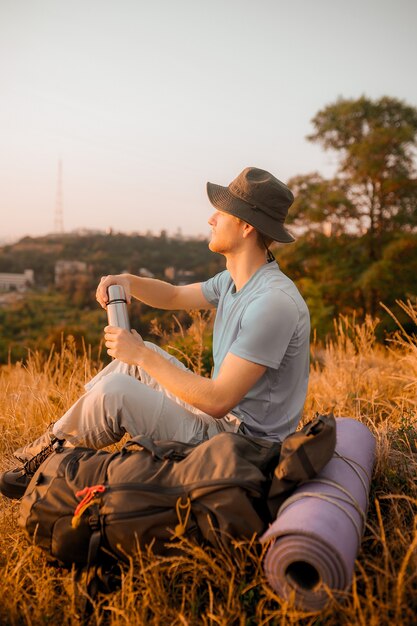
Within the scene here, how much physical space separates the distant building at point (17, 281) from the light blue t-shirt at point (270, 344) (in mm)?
42225

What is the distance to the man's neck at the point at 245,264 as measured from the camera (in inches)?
117

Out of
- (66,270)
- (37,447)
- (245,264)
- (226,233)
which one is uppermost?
(226,233)

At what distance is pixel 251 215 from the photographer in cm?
289

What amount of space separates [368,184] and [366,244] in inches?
73.4

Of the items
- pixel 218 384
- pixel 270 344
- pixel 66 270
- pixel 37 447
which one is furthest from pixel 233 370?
pixel 66 270

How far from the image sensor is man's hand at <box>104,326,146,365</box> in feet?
8.87

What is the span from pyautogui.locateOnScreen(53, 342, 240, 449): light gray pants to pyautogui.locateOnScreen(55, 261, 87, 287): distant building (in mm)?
41192

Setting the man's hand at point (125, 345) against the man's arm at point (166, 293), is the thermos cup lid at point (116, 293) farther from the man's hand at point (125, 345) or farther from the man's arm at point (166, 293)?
the man's arm at point (166, 293)

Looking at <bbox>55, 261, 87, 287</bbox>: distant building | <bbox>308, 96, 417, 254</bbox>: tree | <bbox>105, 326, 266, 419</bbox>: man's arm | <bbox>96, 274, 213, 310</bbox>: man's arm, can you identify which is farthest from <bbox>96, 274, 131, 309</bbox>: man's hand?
<bbox>55, 261, 87, 287</bbox>: distant building

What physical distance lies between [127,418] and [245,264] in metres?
0.97

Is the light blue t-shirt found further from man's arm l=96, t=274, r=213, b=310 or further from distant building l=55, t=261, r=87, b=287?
distant building l=55, t=261, r=87, b=287

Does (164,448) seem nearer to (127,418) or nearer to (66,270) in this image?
(127,418)

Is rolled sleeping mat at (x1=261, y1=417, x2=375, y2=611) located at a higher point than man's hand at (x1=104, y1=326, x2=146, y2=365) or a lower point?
lower

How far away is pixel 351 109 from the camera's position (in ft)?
58.0
